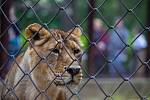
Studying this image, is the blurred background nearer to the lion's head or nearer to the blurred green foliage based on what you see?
the blurred green foliage

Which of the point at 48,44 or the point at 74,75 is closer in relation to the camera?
the point at 74,75

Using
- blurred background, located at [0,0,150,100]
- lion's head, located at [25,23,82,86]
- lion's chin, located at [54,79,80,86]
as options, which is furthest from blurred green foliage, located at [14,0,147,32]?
lion's chin, located at [54,79,80,86]

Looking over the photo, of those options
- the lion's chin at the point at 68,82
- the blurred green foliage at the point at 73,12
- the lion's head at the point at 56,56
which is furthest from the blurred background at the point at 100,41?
the lion's chin at the point at 68,82

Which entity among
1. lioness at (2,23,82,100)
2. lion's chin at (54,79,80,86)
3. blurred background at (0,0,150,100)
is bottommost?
lion's chin at (54,79,80,86)

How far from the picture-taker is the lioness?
6.42 metres

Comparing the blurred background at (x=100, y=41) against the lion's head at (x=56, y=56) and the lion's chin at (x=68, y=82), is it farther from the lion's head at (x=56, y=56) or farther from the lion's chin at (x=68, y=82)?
the lion's chin at (x=68, y=82)

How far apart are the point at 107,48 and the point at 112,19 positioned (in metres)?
3.89

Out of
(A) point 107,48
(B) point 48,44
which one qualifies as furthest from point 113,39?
(B) point 48,44

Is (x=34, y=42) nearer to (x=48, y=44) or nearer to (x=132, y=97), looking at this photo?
(x=48, y=44)

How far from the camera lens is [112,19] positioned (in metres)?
20.6

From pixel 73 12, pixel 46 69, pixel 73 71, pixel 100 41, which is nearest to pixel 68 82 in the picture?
pixel 73 71

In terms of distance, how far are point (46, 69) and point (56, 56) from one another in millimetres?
146

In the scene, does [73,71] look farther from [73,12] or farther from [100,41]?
[73,12]

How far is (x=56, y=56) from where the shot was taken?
22.0 ft
